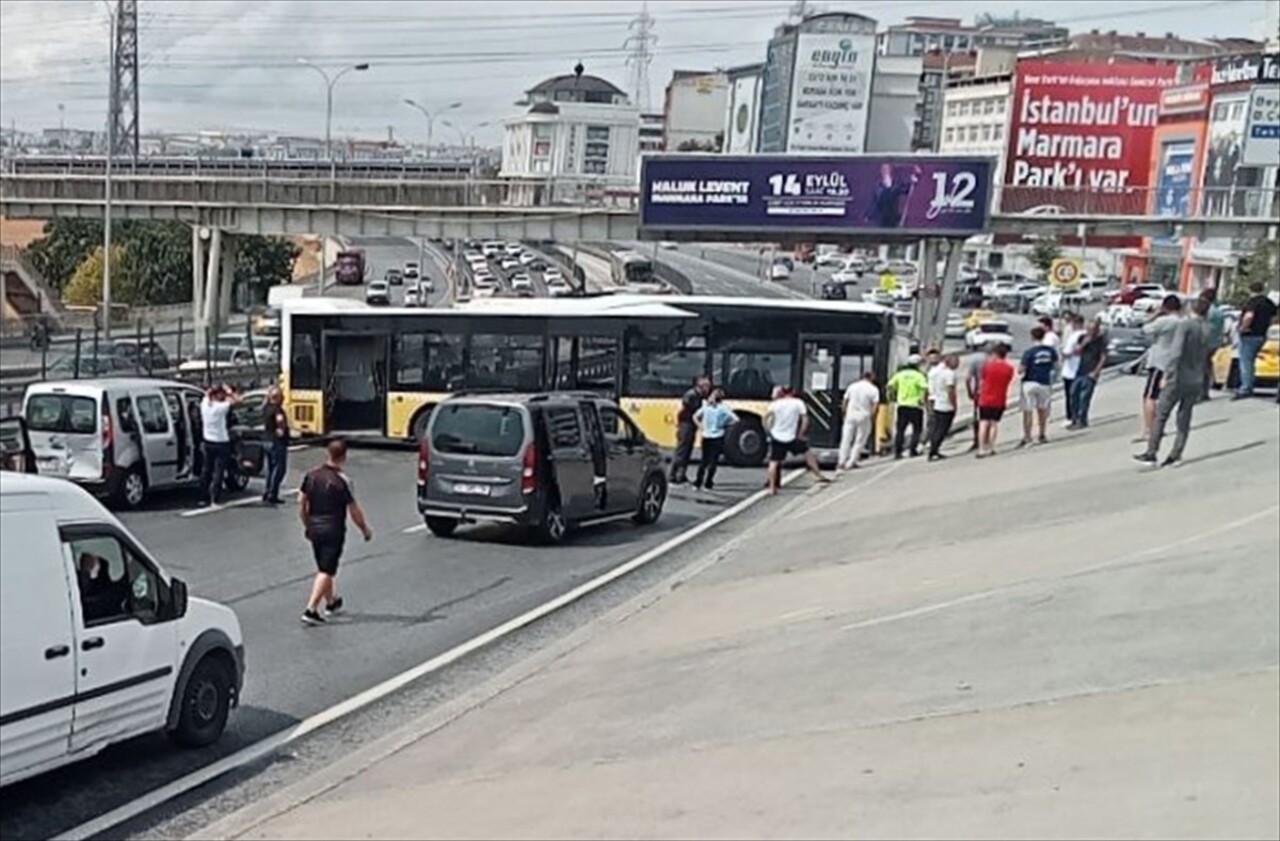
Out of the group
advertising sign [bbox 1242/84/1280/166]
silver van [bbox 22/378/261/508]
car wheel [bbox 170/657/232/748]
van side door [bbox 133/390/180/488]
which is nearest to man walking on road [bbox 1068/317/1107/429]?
van side door [bbox 133/390/180/488]

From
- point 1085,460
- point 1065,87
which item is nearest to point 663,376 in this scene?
point 1085,460

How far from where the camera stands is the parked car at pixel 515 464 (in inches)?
688

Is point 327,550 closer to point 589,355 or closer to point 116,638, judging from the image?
point 116,638

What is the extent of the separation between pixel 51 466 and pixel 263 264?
262 feet

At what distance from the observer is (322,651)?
1208cm

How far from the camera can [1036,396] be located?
23500 millimetres

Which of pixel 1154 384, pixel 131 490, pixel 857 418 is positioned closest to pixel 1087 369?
pixel 857 418

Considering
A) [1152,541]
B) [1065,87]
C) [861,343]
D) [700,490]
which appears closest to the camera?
[1152,541]

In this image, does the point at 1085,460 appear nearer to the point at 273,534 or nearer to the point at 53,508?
the point at 273,534

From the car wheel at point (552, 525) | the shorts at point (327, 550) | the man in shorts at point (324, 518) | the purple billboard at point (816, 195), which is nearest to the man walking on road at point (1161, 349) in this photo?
the car wheel at point (552, 525)

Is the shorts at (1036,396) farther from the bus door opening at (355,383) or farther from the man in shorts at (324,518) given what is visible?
the man in shorts at (324,518)

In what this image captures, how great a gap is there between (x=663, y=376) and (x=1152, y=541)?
14577 mm

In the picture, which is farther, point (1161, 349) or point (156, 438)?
point (156, 438)

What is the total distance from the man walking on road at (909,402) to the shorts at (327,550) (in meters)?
13.1
